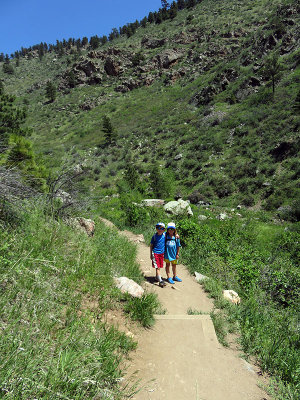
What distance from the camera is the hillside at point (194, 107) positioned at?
19453 millimetres

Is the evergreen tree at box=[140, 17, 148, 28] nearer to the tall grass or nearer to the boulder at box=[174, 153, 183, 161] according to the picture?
the boulder at box=[174, 153, 183, 161]

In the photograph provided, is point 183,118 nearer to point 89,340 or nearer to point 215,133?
point 215,133

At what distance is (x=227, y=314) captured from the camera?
13.9ft

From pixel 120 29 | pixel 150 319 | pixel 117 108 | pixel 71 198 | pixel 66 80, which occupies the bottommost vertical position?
pixel 150 319

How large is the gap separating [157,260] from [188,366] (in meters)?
2.70

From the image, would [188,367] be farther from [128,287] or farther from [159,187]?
[159,187]

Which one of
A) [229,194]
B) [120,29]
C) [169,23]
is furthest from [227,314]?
[120,29]

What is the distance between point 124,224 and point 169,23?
86823 mm

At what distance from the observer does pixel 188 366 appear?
2.77m

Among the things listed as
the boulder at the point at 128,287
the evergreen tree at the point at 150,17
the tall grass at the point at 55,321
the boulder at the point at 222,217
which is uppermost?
the evergreen tree at the point at 150,17

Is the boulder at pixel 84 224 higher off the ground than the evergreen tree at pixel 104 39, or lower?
lower

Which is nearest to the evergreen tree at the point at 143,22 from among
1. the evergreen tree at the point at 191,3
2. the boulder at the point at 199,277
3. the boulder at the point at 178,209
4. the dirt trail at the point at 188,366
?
the evergreen tree at the point at 191,3

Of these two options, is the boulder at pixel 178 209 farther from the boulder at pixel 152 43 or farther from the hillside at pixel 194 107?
the boulder at pixel 152 43

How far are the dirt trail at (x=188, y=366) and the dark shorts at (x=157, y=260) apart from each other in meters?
1.63
